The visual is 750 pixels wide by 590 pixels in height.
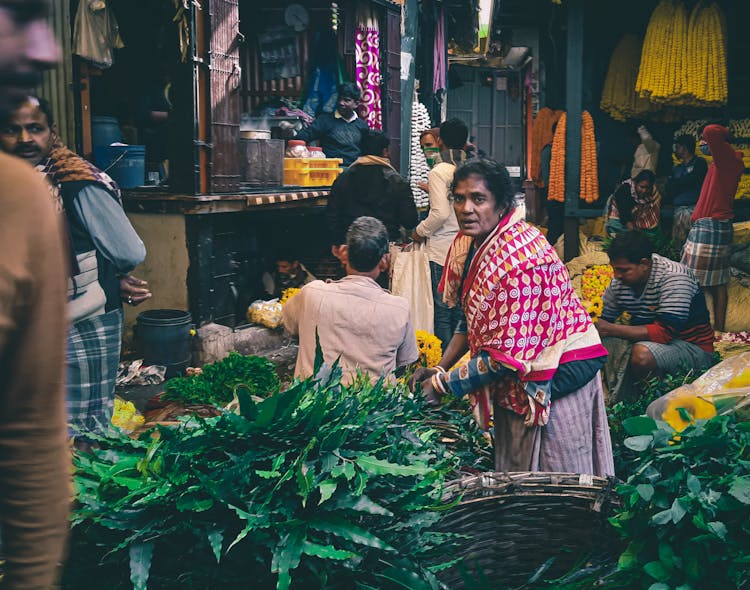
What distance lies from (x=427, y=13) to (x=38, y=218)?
14.4 metres

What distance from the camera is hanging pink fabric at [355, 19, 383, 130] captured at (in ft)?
34.6

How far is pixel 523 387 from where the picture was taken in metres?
3.36

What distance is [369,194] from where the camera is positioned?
7.02m

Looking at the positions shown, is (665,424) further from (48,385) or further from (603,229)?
(603,229)

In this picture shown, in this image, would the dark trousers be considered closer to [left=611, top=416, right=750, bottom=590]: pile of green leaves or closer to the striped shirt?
the striped shirt

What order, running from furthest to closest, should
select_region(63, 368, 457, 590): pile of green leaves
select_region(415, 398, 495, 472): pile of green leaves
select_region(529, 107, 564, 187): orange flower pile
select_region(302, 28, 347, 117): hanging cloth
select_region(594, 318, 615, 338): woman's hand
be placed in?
select_region(529, 107, 564, 187): orange flower pile
select_region(302, 28, 347, 117): hanging cloth
select_region(594, 318, 615, 338): woman's hand
select_region(415, 398, 495, 472): pile of green leaves
select_region(63, 368, 457, 590): pile of green leaves

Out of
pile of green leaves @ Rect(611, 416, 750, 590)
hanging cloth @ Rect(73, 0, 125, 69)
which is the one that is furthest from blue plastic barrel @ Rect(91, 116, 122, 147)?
pile of green leaves @ Rect(611, 416, 750, 590)

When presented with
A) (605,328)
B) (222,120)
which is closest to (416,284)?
(605,328)

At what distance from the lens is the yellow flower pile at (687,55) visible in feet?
30.5

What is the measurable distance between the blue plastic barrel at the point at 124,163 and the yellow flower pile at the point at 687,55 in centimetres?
549

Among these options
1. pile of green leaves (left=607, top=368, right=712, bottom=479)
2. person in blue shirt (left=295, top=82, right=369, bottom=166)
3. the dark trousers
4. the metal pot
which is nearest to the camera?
pile of green leaves (left=607, top=368, right=712, bottom=479)

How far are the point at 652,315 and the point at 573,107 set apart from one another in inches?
197

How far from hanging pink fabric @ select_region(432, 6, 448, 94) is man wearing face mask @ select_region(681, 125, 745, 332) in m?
7.33

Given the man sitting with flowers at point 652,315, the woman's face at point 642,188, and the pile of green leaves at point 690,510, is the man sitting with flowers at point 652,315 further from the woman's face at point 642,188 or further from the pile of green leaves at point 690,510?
the woman's face at point 642,188
